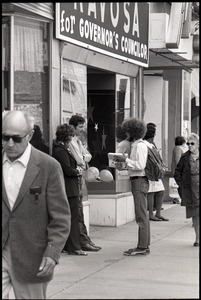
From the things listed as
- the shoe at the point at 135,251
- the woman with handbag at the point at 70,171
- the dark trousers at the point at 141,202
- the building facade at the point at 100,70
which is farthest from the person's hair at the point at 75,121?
the shoe at the point at 135,251

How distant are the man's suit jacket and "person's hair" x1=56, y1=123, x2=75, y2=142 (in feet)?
17.0

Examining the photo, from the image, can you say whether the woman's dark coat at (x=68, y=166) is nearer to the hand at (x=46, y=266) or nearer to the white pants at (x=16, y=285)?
the white pants at (x=16, y=285)

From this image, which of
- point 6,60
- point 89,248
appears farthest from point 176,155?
point 6,60

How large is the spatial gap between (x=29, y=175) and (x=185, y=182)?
7.00 meters

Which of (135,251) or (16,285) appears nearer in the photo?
(16,285)

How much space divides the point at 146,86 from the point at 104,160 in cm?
589

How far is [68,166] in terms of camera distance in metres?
10.4

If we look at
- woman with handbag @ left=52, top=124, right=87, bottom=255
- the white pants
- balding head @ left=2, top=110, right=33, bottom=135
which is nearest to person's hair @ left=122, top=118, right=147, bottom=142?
woman with handbag @ left=52, top=124, right=87, bottom=255

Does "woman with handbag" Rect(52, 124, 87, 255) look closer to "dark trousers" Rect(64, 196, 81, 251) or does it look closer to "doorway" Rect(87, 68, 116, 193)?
"dark trousers" Rect(64, 196, 81, 251)

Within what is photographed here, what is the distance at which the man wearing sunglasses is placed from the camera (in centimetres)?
507

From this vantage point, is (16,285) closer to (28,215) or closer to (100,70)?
(28,215)

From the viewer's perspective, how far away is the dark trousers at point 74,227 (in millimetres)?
10570

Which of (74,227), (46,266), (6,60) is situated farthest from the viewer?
(74,227)

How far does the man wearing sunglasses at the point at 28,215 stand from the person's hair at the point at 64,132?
5124 mm
